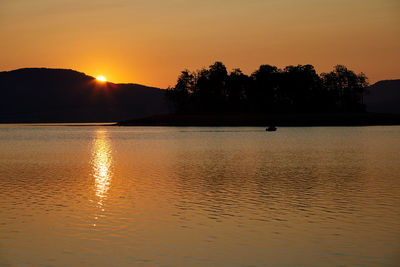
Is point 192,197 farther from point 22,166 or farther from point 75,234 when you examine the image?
point 22,166

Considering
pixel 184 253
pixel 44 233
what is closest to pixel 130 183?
pixel 44 233

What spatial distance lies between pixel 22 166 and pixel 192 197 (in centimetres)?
3099

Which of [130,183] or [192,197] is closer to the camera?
[192,197]

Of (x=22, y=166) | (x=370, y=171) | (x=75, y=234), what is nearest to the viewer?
(x=75, y=234)

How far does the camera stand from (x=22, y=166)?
58.4m

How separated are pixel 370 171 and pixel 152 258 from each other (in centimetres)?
3442

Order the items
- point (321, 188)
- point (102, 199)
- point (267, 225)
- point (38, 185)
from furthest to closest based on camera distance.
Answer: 1. point (38, 185)
2. point (321, 188)
3. point (102, 199)
4. point (267, 225)

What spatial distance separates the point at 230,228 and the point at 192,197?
31.9ft

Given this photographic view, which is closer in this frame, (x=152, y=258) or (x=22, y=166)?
(x=152, y=258)

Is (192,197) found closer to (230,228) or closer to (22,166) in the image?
(230,228)

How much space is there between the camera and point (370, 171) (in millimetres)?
49125

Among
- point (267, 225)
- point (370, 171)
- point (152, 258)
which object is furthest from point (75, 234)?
point (370, 171)

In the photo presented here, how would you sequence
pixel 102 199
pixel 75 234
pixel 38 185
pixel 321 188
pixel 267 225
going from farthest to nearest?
pixel 38 185 → pixel 321 188 → pixel 102 199 → pixel 267 225 → pixel 75 234

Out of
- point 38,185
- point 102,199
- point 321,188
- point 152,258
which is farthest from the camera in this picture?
point 38,185
